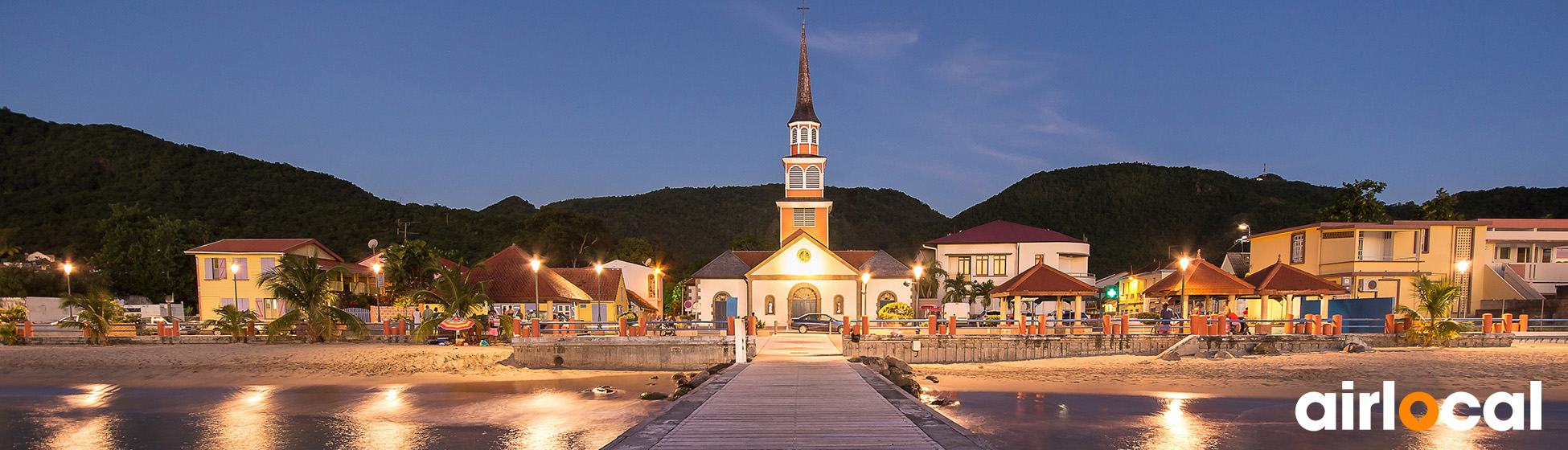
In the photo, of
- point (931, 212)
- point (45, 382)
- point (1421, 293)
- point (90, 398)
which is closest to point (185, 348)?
point (45, 382)

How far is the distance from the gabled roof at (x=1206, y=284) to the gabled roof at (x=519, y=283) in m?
26.1

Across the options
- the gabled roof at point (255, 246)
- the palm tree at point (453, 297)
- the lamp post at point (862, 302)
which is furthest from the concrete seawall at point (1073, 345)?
the gabled roof at point (255, 246)

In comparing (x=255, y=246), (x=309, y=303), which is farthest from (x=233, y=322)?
(x=255, y=246)

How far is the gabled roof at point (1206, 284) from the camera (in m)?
32.2

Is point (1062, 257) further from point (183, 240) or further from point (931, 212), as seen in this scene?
point (931, 212)

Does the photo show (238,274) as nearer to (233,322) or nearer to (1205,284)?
(233,322)

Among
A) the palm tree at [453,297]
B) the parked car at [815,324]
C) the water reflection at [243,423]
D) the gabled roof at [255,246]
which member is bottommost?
the water reflection at [243,423]

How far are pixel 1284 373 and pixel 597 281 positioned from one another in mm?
32048

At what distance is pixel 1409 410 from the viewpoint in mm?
17875

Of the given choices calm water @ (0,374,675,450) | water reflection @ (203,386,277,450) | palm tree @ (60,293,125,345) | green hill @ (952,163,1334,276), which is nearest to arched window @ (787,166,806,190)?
calm water @ (0,374,675,450)

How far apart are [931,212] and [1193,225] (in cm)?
4306

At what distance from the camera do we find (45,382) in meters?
24.7

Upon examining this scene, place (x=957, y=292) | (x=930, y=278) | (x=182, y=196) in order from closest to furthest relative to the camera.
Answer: (x=957, y=292) → (x=930, y=278) → (x=182, y=196)

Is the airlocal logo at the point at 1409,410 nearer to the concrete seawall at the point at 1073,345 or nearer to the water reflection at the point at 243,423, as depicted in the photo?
the concrete seawall at the point at 1073,345
